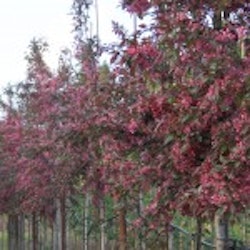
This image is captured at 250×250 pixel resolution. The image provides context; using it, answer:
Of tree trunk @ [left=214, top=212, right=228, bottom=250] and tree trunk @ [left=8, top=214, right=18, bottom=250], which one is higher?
tree trunk @ [left=8, top=214, right=18, bottom=250]

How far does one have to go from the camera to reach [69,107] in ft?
37.7

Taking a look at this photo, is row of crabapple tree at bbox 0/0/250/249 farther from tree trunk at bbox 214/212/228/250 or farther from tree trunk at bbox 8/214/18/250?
tree trunk at bbox 8/214/18/250

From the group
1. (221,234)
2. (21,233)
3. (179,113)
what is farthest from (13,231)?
(179,113)

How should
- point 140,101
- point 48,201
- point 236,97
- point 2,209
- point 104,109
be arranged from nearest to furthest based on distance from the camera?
point 236,97
point 140,101
point 104,109
point 48,201
point 2,209

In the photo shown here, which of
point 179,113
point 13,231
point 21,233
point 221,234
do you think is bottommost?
point 221,234

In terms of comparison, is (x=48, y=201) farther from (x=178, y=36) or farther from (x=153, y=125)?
(x=178, y=36)

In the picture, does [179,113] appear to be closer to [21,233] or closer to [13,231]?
[21,233]

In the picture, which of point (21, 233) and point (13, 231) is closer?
point (21, 233)

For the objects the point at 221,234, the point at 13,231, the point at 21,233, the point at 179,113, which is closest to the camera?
the point at 179,113

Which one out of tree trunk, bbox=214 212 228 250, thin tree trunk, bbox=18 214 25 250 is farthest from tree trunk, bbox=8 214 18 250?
tree trunk, bbox=214 212 228 250

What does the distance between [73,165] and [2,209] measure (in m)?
8.80

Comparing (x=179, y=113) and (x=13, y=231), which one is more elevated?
(x=13, y=231)

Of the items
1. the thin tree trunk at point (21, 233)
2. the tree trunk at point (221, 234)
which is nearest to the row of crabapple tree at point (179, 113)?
the tree trunk at point (221, 234)

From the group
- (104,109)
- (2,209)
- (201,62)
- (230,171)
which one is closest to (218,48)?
(201,62)
